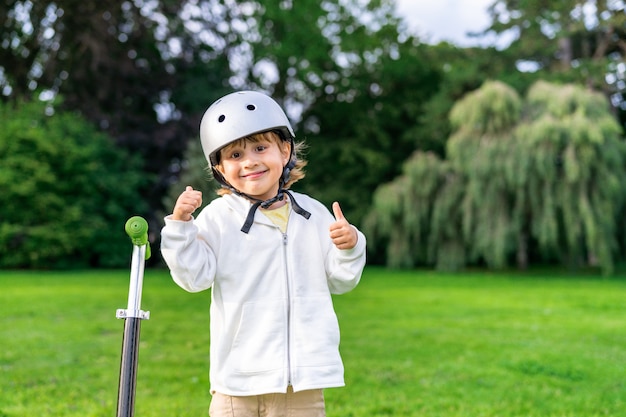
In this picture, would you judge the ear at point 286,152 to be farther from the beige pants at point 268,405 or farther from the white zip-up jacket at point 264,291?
the beige pants at point 268,405

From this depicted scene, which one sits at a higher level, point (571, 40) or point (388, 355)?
point (571, 40)

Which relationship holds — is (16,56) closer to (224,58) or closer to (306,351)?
(224,58)

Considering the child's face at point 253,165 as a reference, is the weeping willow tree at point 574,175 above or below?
above

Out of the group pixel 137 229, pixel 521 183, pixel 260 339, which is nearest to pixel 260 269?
pixel 260 339

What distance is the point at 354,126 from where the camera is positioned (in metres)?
30.1

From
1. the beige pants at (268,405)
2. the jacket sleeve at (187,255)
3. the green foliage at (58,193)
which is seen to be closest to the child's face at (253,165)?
the jacket sleeve at (187,255)

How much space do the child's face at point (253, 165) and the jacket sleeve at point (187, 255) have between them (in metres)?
0.29

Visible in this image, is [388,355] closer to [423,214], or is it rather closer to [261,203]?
[261,203]

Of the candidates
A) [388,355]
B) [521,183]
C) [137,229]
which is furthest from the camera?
[521,183]

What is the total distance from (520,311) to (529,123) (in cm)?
898

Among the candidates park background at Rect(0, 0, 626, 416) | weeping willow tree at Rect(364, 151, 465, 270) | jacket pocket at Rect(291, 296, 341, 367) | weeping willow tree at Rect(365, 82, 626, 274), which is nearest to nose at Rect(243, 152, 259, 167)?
jacket pocket at Rect(291, 296, 341, 367)

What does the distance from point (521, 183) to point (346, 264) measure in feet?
52.7

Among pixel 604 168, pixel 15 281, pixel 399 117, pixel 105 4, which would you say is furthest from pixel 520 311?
pixel 399 117

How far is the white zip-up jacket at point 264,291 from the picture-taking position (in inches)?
107
